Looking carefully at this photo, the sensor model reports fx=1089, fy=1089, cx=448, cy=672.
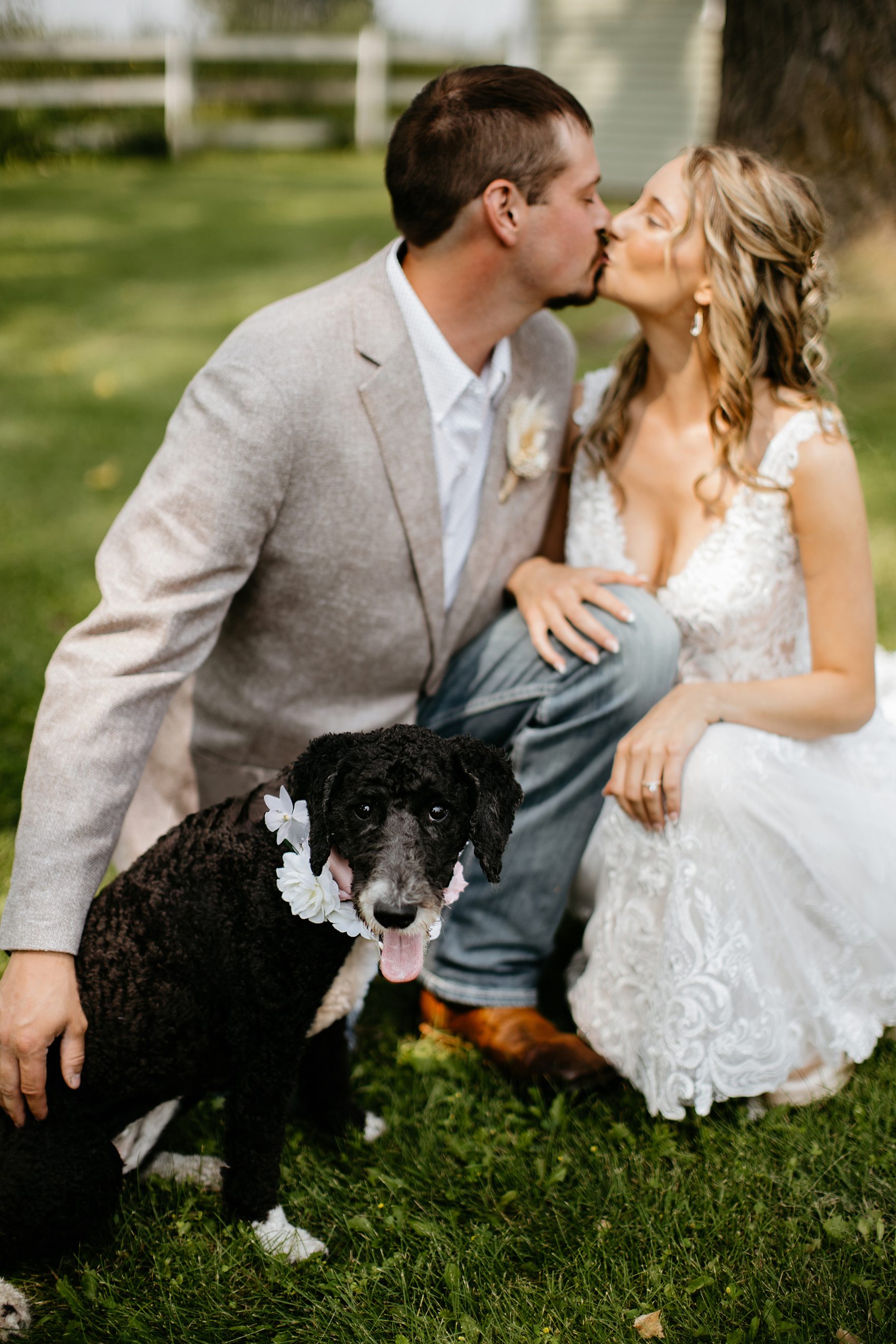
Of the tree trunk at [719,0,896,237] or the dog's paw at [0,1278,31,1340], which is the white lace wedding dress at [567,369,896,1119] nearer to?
the dog's paw at [0,1278,31,1340]

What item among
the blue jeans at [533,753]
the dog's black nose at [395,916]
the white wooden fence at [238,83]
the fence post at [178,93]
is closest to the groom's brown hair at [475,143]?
the blue jeans at [533,753]

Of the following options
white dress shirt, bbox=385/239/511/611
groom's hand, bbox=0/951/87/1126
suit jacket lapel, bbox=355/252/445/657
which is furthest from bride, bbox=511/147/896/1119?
groom's hand, bbox=0/951/87/1126

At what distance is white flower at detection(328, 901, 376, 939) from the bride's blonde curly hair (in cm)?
166

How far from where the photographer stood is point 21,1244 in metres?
2.10

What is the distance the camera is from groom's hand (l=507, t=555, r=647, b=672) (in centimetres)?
282

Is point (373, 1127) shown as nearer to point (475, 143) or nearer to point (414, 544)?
point (414, 544)

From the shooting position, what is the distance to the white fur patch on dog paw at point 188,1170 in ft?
8.05

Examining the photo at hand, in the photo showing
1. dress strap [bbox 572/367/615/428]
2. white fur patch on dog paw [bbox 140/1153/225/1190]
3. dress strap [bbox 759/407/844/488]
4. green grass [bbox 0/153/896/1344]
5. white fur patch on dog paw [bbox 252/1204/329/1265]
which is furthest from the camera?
dress strap [bbox 572/367/615/428]

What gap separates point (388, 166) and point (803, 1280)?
2.90 metres

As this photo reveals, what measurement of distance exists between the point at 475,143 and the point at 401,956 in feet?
6.94

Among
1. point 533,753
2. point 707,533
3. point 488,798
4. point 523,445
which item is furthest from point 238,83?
point 488,798

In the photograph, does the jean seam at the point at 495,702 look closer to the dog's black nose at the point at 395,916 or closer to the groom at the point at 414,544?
the groom at the point at 414,544

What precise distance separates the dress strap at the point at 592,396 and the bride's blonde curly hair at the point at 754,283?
435 millimetres

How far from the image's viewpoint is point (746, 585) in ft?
9.84
